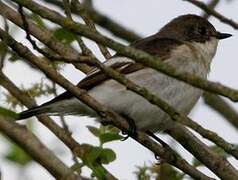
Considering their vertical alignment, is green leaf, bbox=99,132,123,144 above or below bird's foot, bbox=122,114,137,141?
above

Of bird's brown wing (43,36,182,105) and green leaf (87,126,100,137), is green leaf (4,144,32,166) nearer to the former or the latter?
green leaf (87,126,100,137)

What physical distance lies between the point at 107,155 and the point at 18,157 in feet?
1.90

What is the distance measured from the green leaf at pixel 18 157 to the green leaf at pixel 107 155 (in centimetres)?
49

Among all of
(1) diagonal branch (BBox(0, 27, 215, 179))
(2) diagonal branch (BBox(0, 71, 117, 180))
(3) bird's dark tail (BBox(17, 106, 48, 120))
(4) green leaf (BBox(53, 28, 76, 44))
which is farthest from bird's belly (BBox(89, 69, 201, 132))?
(4) green leaf (BBox(53, 28, 76, 44))

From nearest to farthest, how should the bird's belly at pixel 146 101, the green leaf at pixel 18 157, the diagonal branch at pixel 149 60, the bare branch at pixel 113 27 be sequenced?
the diagonal branch at pixel 149 60, the green leaf at pixel 18 157, the bird's belly at pixel 146 101, the bare branch at pixel 113 27

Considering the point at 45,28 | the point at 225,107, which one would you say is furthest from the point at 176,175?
the point at 225,107

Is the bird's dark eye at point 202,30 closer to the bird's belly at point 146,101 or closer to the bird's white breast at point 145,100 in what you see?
the bird's white breast at point 145,100

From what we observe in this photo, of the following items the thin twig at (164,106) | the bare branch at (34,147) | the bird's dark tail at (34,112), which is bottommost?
the bird's dark tail at (34,112)

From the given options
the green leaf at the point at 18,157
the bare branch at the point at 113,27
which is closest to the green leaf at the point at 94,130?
the green leaf at the point at 18,157

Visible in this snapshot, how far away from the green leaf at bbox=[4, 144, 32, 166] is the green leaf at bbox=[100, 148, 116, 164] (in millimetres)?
488

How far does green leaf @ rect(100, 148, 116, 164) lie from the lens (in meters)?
4.11

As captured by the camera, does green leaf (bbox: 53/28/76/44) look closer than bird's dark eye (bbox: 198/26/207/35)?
Yes

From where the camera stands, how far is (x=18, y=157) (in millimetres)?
4332

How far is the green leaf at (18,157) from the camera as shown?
4301 mm
